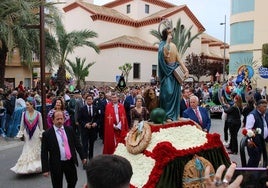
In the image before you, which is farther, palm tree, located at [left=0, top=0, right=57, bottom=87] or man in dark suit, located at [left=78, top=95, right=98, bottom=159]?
palm tree, located at [left=0, top=0, right=57, bottom=87]

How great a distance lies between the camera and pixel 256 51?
1203 inches

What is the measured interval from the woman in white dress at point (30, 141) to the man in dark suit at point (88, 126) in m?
1.18

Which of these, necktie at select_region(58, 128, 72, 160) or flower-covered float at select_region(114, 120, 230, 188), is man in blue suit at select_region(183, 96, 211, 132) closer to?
flower-covered float at select_region(114, 120, 230, 188)

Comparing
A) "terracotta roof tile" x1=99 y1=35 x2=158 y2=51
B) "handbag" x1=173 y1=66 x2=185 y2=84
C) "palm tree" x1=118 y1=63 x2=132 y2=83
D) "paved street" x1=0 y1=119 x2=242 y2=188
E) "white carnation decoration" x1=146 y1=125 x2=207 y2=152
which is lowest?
"paved street" x1=0 y1=119 x2=242 y2=188

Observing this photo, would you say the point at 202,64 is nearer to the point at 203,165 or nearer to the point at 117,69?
the point at 117,69

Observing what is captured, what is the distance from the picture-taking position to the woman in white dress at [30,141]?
7.20 metres

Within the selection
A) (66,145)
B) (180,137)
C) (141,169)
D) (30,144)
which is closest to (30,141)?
(30,144)

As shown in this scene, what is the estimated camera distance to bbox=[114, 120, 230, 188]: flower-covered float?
16.1 feet

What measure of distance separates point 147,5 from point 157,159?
127ft

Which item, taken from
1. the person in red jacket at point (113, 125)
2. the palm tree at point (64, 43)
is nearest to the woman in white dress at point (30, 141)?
the person in red jacket at point (113, 125)

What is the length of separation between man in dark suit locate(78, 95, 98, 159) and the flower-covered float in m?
2.30

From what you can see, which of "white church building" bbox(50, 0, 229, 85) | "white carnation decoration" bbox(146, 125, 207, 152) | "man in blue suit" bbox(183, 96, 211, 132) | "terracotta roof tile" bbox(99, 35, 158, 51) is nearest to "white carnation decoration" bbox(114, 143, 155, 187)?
"white carnation decoration" bbox(146, 125, 207, 152)

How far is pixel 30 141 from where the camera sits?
292 inches

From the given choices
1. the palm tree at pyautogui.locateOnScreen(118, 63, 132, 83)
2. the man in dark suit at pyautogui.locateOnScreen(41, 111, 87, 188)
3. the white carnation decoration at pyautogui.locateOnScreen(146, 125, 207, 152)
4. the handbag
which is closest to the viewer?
the man in dark suit at pyautogui.locateOnScreen(41, 111, 87, 188)
